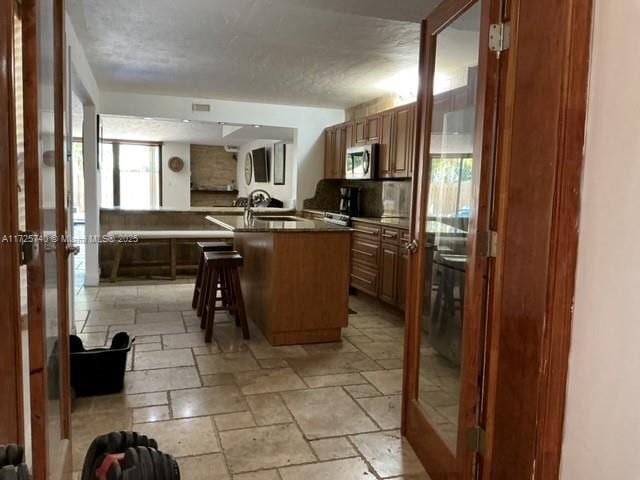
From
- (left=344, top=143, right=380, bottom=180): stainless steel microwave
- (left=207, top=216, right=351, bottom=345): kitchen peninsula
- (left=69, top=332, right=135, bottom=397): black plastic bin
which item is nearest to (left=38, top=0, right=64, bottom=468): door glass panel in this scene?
(left=69, top=332, right=135, bottom=397): black plastic bin

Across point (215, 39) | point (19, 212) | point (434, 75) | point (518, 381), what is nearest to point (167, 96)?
point (215, 39)

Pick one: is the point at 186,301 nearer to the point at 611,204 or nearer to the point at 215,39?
the point at 215,39

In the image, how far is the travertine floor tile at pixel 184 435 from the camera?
2281mm

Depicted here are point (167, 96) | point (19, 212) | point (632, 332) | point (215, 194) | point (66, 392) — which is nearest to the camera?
point (632, 332)

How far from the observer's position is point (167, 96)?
6234mm

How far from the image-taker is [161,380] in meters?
3.07

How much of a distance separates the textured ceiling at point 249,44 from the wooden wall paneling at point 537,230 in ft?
4.77

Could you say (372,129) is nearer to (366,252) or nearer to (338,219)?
(338,219)

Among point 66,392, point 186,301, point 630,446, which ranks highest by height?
point 630,446

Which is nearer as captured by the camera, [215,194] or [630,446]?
[630,446]

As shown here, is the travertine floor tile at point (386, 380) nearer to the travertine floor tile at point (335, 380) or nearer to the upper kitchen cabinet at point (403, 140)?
the travertine floor tile at point (335, 380)

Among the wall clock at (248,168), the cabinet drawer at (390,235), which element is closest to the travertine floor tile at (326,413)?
the cabinet drawer at (390,235)

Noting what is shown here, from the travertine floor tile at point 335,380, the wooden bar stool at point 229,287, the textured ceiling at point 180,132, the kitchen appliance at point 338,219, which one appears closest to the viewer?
the travertine floor tile at point 335,380

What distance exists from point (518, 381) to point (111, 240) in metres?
5.22
